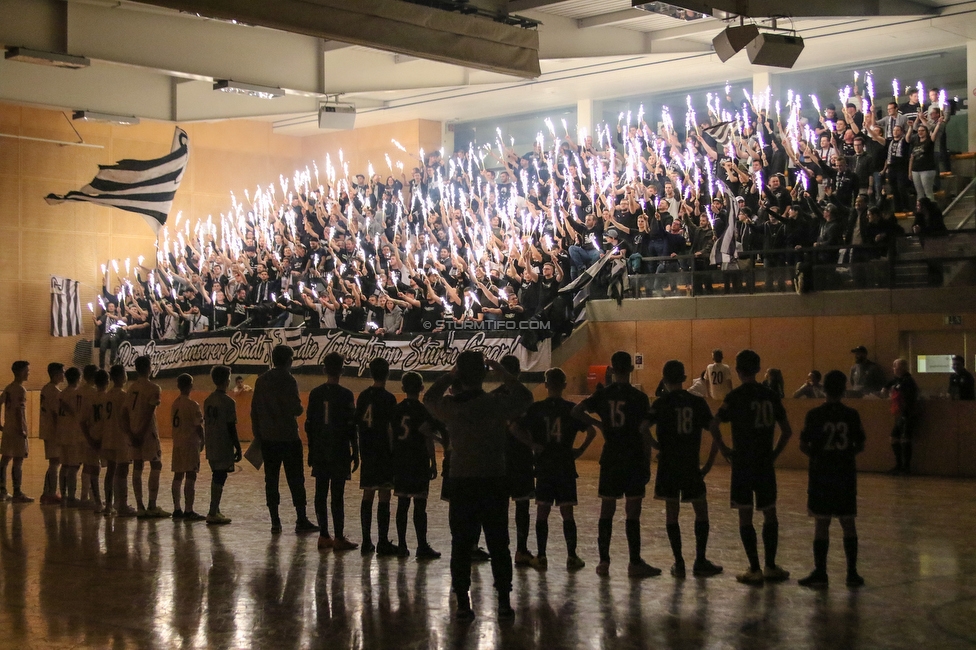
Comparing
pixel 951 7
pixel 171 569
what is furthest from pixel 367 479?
pixel 951 7

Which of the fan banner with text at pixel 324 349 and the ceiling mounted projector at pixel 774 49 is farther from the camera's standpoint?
the fan banner with text at pixel 324 349

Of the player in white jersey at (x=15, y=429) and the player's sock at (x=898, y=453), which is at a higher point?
the player in white jersey at (x=15, y=429)

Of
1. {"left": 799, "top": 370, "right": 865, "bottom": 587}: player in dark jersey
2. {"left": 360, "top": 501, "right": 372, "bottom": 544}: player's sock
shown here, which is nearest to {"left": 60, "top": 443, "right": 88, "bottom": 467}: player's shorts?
{"left": 360, "top": 501, "right": 372, "bottom": 544}: player's sock

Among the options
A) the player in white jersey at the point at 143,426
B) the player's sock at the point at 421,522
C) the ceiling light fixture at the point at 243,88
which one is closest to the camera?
the player's sock at the point at 421,522

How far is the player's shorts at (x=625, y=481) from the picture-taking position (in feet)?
29.4

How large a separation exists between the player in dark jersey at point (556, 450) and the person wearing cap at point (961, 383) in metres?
9.45

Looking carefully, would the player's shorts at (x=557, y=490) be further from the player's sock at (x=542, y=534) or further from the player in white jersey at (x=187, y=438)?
the player in white jersey at (x=187, y=438)

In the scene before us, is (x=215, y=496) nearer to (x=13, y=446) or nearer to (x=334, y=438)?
(x=334, y=438)

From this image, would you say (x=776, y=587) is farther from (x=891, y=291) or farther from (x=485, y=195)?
(x=485, y=195)

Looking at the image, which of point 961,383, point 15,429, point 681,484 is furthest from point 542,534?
point 961,383

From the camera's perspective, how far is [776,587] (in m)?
8.53

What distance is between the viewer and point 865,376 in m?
17.3

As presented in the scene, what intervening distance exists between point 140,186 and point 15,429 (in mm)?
9947

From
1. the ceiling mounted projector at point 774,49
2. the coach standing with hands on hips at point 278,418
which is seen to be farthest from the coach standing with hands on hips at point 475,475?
the ceiling mounted projector at point 774,49
